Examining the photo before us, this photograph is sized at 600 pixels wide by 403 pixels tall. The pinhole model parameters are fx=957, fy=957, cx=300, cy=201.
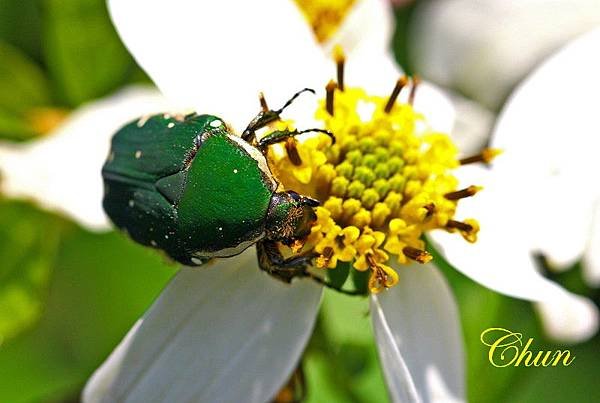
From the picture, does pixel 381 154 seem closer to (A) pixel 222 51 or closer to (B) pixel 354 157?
(B) pixel 354 157

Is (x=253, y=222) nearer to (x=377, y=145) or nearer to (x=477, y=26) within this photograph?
(x=377, y=145)

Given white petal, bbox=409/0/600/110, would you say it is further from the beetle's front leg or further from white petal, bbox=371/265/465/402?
the beetle's front leg

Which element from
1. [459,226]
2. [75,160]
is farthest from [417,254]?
[75,160]

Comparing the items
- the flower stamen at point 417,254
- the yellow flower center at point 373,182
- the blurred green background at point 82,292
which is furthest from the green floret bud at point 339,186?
the blurred green background at point 82,292

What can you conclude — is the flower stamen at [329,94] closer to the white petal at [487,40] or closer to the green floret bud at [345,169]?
the green floret bud at [345,169]

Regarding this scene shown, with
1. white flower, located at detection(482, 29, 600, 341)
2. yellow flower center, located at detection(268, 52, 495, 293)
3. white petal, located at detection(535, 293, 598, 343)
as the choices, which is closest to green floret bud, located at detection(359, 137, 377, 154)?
yellow flower center, located at detection(268, 52, 495, 293)

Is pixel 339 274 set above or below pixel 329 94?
below

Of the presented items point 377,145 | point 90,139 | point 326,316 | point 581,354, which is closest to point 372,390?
point 326,316
